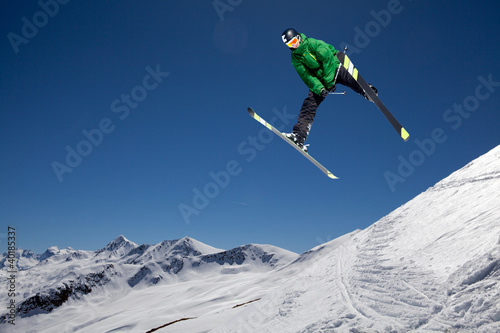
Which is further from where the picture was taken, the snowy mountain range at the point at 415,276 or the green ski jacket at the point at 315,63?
the green ski jacket at the point at 315,63

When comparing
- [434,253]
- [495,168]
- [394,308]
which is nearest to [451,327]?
[394,308]

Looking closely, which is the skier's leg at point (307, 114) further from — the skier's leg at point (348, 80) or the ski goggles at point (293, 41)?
the ski goggles at point (293, 41)

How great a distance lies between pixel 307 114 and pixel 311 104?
0.35 m

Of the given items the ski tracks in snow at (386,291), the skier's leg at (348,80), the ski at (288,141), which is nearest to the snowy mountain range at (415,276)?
the ski tracks in snow at (386,291)

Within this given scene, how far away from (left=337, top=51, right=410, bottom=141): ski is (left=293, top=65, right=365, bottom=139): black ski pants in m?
0.23

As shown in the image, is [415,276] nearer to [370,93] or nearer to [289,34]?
[370,93]

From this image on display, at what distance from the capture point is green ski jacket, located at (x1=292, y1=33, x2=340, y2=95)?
8508mm

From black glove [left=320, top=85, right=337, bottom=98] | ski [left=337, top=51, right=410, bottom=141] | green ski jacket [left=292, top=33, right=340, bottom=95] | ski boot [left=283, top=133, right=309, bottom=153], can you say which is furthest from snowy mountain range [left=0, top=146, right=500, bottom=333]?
green ski jacket [left=292, top=33, right=340, bottom=95]

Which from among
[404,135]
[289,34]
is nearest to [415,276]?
[404,135]

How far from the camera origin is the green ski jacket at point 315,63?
335 inches

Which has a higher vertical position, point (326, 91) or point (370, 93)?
point (326, 91)

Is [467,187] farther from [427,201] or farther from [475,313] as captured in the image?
[475,313]

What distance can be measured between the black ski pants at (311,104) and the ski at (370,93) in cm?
23

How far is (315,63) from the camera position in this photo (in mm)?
8609
